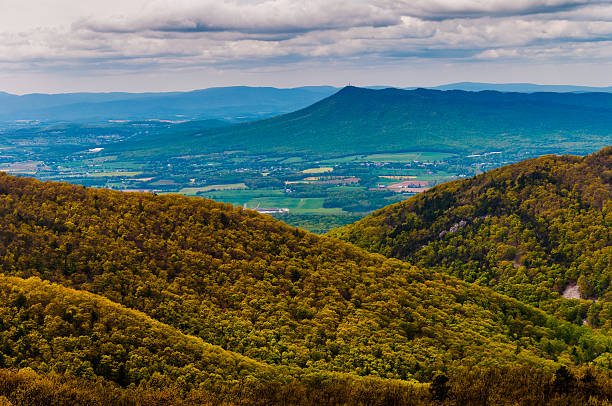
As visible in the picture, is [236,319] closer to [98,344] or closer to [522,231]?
[98,344]

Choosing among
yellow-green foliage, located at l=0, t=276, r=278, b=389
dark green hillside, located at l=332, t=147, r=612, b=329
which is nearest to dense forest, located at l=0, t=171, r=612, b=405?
yellow-green foliage, located at l=0, t=276, r=278, b=389

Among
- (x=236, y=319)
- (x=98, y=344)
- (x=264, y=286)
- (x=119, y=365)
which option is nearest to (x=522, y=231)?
(x=264, y=286)

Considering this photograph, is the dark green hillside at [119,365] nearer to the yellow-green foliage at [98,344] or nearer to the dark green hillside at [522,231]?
the yellow-green foliage at [98,344]

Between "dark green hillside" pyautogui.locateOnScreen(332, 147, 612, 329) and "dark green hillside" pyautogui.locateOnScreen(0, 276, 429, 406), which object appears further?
"dark green hillside" pyautogui.locateOnScreen(332, 147, 612, 329)

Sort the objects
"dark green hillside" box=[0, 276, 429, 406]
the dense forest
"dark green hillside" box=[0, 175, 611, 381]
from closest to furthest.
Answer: "dark green hillside" box=[0, 276, 429, 406]
the dense forest
"dark green hillside" box=[0, 175, 611, 381]

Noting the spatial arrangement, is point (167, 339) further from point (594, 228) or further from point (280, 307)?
point (594, 228)

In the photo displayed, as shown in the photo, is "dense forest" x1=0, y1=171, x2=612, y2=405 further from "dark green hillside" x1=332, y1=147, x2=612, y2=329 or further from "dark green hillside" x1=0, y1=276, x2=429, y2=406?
"dark green hillside" x1=332, y1=147, x2=612, y2=329

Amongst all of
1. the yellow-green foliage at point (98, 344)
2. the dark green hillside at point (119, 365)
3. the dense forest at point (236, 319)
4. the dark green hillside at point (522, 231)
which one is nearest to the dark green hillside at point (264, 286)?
the dense forest at point (236, 319)
